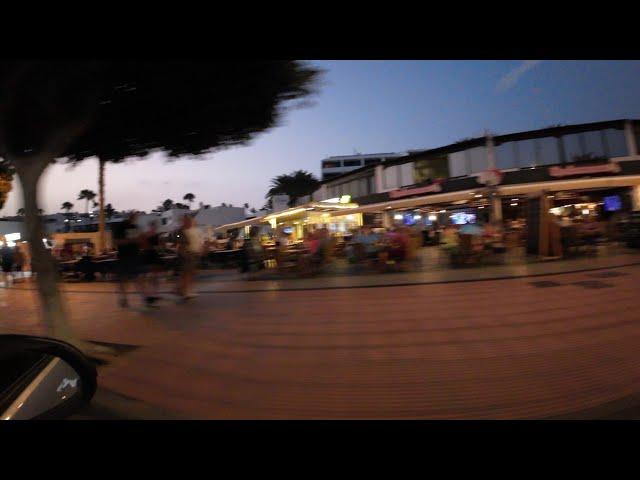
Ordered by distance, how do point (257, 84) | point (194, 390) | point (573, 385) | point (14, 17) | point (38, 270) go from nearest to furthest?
1. point (14, 17)
2. point (573, 385)
3. point (194, 390)
4. point (38, 270)
5. point (257, 84)

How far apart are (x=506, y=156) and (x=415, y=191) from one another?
6136 mm

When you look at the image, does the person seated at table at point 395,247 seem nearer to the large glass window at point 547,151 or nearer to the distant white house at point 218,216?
the large glass window at point 547,151

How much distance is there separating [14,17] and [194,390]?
322 cm

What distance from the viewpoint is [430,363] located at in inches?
147

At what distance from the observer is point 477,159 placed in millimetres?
24906

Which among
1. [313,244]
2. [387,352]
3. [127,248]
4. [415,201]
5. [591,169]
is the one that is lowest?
[387,352]

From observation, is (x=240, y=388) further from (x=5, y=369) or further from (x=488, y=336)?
(x=488, y=336)

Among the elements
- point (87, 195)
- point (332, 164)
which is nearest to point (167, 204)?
point (87, 195)

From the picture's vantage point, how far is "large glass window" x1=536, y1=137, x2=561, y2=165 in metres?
23.3

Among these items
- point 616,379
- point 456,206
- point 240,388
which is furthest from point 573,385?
point 456,206

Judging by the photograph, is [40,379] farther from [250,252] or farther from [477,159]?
[477,159]

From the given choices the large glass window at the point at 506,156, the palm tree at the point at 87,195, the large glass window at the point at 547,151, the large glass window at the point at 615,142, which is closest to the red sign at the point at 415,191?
the large glass window at the point at 506,156
